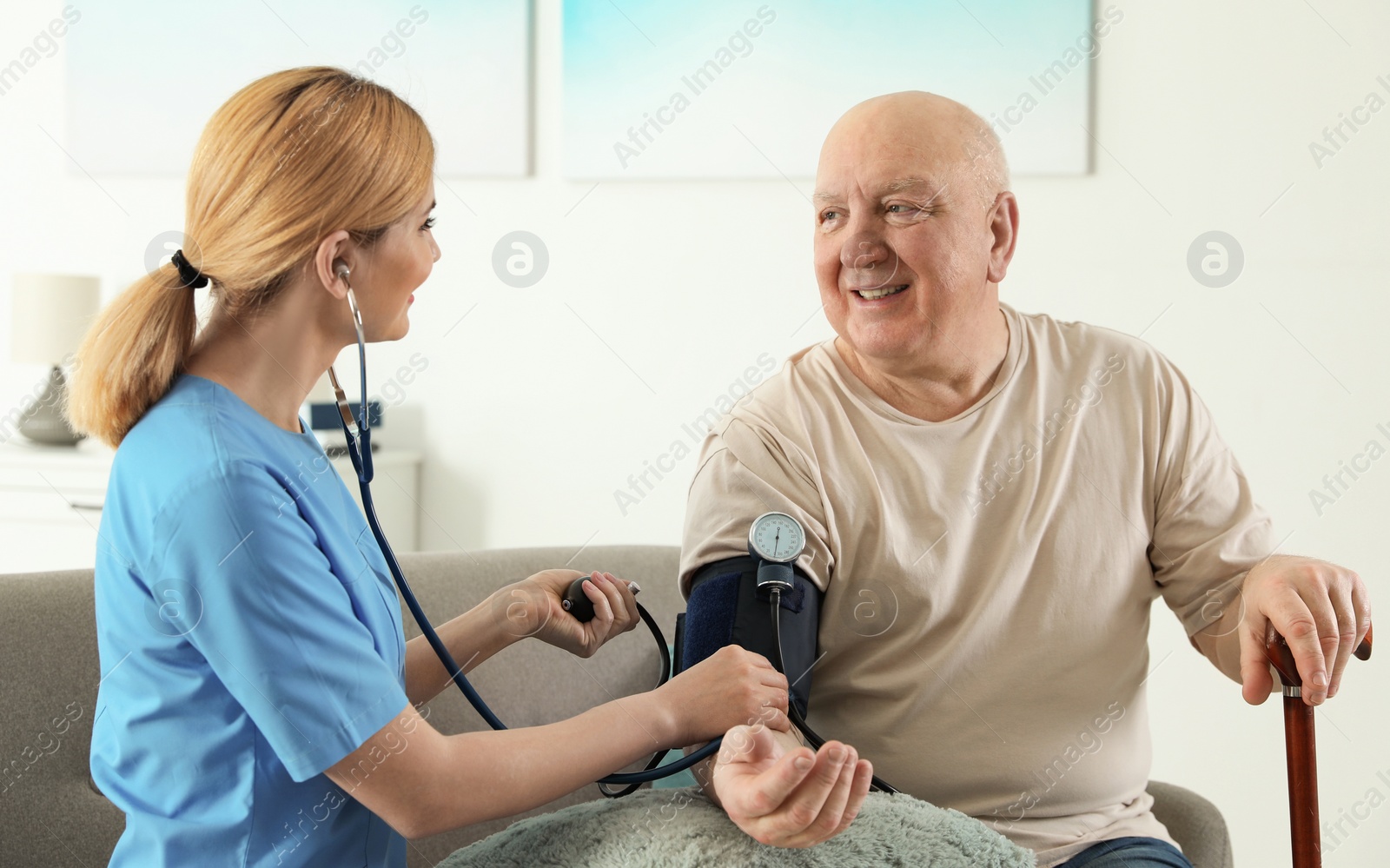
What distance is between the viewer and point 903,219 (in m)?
1.36

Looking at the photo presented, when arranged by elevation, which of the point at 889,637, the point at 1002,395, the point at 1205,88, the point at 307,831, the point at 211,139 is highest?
the point at 1205,88

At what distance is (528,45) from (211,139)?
194cm

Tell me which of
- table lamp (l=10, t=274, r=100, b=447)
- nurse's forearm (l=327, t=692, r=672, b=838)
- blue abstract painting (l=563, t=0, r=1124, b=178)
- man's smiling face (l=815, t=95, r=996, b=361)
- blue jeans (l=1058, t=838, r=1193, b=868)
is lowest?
blue jeans (l=1058, t=838, r=1193, b=868)

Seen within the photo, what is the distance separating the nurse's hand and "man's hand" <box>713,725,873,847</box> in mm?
345

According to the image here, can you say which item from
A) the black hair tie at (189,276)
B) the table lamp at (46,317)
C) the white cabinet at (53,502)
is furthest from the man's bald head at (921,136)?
the table lamp at (46,317)

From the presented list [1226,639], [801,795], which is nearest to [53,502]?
[801,795]

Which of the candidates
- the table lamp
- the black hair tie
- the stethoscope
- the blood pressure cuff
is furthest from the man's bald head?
the table lamp

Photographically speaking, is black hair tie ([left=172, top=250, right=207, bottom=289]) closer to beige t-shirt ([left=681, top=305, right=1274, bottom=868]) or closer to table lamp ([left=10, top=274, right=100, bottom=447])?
beige t-shirt ([left=681, top=305, right=1274, bottom=868])

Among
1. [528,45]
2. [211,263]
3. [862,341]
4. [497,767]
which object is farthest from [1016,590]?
[528,45]

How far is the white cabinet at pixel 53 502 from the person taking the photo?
8.68 feet

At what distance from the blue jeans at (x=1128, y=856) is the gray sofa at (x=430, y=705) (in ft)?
0.91

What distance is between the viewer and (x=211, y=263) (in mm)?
1015

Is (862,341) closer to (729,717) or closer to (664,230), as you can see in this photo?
(729,717)

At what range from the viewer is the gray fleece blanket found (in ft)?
3.23
